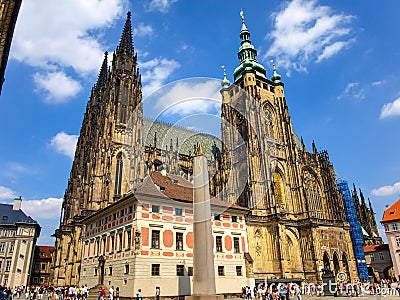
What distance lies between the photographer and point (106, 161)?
44.9 meters

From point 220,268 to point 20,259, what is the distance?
41.9 metres

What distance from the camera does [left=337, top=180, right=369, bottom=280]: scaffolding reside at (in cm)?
5691

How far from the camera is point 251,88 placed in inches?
2215

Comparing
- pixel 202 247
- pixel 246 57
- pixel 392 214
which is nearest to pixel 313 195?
pixel 392 214

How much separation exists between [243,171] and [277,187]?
605cm

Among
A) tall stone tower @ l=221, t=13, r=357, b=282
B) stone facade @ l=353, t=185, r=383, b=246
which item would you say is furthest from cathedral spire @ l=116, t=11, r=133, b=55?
stone facade @ l=353, t=185, r=383, b=246

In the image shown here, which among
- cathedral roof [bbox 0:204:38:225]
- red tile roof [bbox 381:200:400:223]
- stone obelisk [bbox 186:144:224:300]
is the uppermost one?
cathedral roof [bbox 0:204:38:225]

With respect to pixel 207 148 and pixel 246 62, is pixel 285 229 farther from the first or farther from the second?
pixel 246 62

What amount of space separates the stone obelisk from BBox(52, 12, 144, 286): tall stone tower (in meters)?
27.4

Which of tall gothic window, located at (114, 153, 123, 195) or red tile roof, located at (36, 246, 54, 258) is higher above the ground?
tall gothic window, located at (114, 153, 123, 195)

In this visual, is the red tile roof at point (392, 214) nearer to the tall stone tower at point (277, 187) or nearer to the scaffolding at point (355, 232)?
the tall stone tower at point (277, 187)

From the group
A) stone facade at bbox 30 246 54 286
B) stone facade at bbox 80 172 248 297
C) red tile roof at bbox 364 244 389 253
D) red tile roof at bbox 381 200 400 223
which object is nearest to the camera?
stone facade at bbox 80 172 248 297

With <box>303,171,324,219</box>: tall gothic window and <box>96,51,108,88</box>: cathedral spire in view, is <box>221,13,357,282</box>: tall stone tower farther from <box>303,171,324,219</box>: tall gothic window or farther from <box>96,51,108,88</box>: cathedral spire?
<box>96,51,108,88</box>: cathedral spire

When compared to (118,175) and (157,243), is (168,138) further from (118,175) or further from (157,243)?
(157,243)
